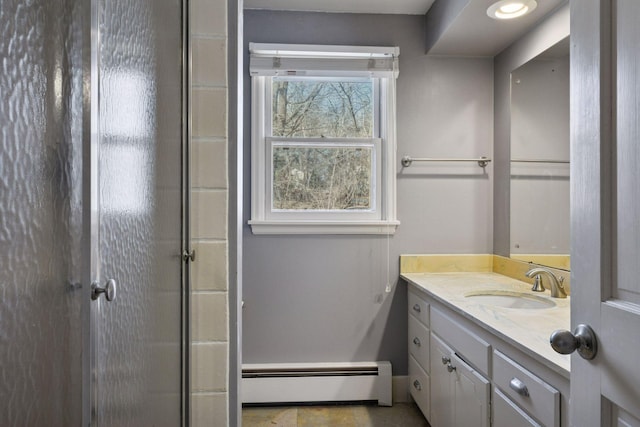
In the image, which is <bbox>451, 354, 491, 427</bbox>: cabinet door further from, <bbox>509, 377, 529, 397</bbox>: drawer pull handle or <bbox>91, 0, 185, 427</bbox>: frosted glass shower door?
<bbox>91, 0, 185, 427</bbox>: frosted glass shower door

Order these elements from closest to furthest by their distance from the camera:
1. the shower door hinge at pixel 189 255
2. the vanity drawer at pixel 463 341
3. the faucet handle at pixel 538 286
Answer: the shower door hinge at pixel 189 255 < the vanity drawer at pixel 463 341 < the faucet handle at pixel 538 286

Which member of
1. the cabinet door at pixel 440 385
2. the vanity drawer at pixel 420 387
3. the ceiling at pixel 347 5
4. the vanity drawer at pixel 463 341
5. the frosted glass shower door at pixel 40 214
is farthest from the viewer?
the ceiling at pixel 347 5

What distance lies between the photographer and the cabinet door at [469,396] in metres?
1.44

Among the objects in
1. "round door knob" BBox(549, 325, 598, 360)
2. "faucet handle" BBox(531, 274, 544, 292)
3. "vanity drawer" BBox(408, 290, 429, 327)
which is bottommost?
"vanity drawer" BBox(408, 290, 429, 327)

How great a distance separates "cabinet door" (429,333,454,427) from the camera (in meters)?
1.77

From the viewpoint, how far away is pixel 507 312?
1.47 m

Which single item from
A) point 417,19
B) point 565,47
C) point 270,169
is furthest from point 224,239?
point 417,19

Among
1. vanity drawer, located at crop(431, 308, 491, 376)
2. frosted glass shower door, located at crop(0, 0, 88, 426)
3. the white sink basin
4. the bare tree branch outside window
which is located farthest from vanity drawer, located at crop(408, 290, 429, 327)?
frosted glass shower door, located at crop(0, 0, 88, 426)

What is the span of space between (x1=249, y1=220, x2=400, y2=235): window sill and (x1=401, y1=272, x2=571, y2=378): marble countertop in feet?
1.07

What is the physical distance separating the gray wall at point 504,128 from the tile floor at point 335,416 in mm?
1093

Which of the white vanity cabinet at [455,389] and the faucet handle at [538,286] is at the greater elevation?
the faucet handle at [538,286]

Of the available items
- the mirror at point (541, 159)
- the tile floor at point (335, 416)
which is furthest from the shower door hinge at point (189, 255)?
the mirror at point (541, 159)

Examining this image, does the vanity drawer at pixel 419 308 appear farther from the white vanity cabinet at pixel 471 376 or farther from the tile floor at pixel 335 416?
the tile floor at pixel 335 416

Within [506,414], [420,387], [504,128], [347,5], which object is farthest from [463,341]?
[347,5]
